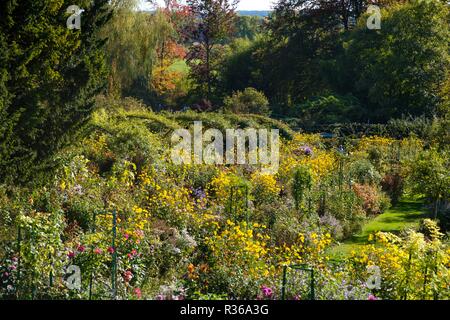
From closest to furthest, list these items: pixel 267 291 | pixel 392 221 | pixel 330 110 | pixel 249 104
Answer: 1. pixel 267 291
2. pixel 392 221
3. pixel 249 104
4. pixel 330 110

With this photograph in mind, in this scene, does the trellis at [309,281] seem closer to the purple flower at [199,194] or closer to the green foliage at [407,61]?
the purple flower at [199,194]

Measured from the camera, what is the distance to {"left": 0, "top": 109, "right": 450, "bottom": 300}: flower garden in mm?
5879

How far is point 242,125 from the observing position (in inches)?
582

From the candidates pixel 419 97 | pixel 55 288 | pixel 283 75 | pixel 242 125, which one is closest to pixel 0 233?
pixel 55 288

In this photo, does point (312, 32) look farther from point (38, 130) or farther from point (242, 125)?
point (38, 130)

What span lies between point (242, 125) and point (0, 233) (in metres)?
8.74

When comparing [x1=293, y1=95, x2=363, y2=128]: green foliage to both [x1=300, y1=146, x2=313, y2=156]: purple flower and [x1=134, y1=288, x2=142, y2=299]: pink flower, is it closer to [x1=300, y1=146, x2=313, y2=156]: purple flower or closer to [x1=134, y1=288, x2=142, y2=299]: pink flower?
[x1=300, y1=146, x2=313, y2=156]: purple flower

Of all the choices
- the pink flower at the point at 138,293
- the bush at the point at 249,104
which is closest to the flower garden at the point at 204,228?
the pink flower at the point at 138,293

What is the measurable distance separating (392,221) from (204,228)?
4.94 m

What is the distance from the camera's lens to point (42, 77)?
891 cm

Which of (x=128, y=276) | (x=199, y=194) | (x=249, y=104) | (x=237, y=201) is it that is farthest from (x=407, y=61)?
(x=128, y=276)

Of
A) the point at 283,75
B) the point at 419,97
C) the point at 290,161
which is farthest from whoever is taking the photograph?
the point at 283,75

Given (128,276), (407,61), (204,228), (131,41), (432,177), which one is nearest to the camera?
(128,276)

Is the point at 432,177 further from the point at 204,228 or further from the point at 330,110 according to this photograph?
the point at 330,110
